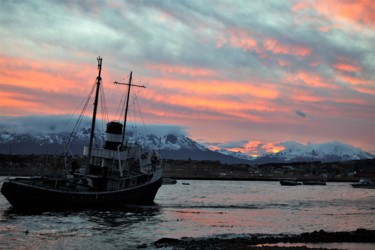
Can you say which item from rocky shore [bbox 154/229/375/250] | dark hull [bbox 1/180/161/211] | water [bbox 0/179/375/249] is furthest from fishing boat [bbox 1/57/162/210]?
rocky shore [bbox 154/229/375/250]

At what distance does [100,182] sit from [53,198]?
753 centimetres

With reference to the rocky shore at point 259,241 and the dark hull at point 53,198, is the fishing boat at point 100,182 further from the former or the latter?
the rocky shore at point 259,241

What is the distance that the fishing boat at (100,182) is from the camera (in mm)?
61844

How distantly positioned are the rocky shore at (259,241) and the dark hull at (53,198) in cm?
2760

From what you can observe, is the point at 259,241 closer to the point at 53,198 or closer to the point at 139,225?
the point at 139,225

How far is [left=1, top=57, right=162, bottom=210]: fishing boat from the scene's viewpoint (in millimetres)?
61844

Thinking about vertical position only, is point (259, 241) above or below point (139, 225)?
above

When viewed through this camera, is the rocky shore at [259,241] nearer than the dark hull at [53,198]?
Yes

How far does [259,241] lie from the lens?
3969cm

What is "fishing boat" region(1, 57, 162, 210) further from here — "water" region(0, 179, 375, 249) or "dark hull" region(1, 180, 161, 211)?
"water" region(0, 179, 375, 249)

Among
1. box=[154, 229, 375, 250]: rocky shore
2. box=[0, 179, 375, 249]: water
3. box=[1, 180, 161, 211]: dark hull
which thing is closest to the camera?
box=[154, 229, 375, 250]: rocky shore

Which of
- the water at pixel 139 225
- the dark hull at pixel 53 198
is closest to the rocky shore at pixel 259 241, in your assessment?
the water at pixel 139 225

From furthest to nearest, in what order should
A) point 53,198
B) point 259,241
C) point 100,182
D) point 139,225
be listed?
point 100,182 < point 53,198 < point 139,225 < point 259,241

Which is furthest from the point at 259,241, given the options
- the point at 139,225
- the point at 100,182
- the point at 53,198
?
the point at 100,182
